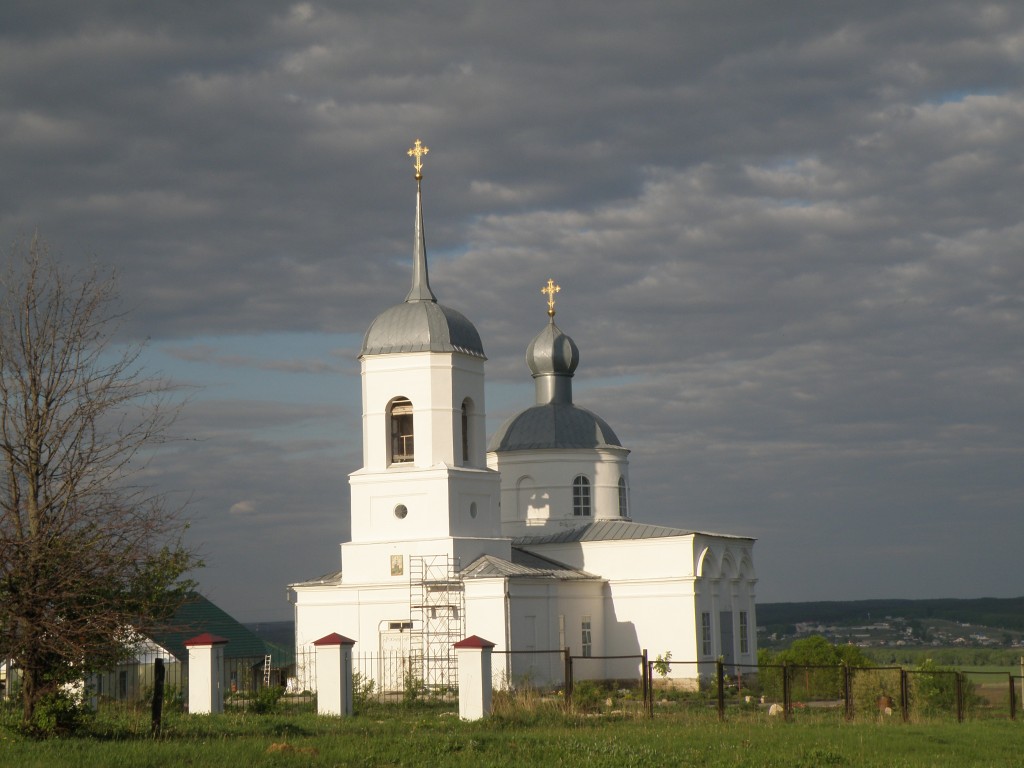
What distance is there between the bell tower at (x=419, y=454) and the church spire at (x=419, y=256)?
720 millimetres

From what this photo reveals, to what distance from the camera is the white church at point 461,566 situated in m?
32.6

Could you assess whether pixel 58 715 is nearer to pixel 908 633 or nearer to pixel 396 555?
pixel 396 555

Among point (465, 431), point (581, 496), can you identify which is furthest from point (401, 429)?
point (581, 496)

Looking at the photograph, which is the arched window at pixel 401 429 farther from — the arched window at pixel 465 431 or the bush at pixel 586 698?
the bush at pixel 586 698

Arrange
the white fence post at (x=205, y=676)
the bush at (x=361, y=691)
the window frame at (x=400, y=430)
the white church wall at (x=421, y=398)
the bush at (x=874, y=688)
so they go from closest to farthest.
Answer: the white fence post at (x=205, y=676) < the bush at (x=361, y=691) < the bush at (x=874, y=688) < the white church wall at (x=421, y=398) < the window frame at (x=400, y=430)

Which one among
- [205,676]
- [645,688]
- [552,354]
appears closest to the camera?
[205,676]

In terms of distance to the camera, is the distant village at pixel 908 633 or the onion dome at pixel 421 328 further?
the distant village at pixel 908 633

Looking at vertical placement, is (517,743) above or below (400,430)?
below

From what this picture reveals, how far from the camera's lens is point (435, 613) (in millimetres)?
32750

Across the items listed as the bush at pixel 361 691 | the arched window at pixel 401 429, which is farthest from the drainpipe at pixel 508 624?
the arched window at pixel 401 429

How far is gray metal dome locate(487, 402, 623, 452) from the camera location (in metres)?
41.6

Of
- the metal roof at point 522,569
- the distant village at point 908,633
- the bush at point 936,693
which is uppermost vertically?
the metal roof at point 522,569

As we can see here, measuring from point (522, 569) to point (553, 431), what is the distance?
9.02 metres

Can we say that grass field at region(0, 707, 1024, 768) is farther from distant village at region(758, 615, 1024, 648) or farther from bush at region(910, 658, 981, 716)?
distant village at region(758, 615, 1024, 648)
